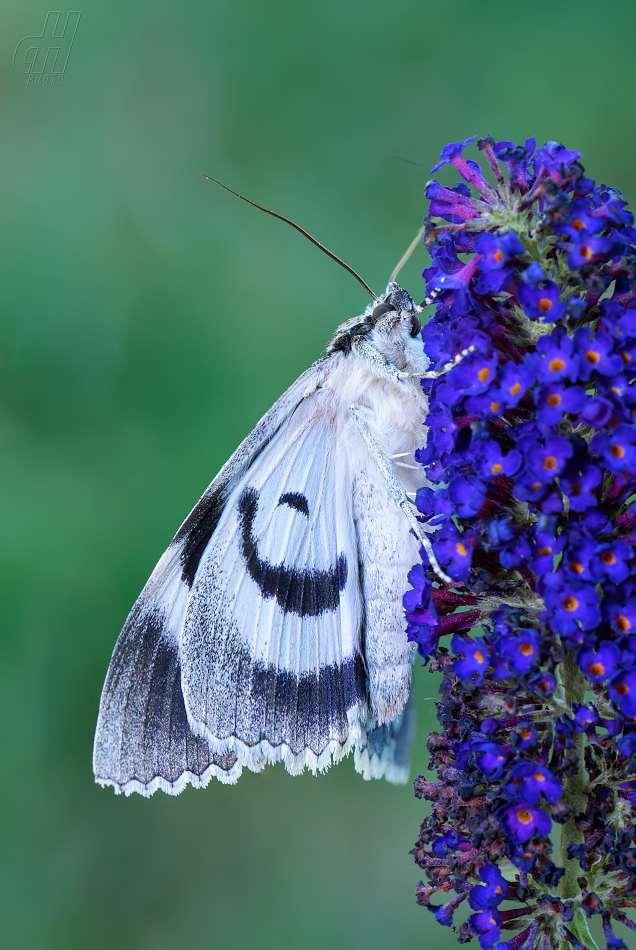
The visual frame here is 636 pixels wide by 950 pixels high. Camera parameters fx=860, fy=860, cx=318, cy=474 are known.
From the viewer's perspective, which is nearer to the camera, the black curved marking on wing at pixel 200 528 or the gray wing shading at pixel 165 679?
the gray wing shading at pixel 165 679

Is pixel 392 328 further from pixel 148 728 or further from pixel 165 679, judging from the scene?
pixel 148 728

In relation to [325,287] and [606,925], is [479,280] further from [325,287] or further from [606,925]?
[325,287]

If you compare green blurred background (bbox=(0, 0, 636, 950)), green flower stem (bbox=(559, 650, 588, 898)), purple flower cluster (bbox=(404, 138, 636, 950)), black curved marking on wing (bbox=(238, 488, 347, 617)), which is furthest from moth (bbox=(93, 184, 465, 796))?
green blurred background (bbox=(0, 0, 636, 950))

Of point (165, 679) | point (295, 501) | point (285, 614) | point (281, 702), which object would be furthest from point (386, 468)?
point (165, 679)

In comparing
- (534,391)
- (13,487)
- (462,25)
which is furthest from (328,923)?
(462,25)

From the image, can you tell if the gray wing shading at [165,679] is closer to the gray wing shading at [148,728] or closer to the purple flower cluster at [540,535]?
the gray wing shading at [148,728]

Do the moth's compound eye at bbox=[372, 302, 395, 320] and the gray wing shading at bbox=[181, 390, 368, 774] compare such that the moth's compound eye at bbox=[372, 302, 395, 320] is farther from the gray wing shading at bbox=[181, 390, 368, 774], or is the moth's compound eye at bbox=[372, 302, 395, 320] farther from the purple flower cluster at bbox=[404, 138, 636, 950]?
the purple flower cluster at bbox=[404, 138, 636, 950]

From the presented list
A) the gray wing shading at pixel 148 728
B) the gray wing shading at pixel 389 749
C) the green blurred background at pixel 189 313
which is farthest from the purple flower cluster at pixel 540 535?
the green blurred background at pixel 189 313

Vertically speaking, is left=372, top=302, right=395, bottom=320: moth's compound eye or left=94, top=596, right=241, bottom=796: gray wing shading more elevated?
left=372, top=302, right=395, bottom=320: moth's compound eye
